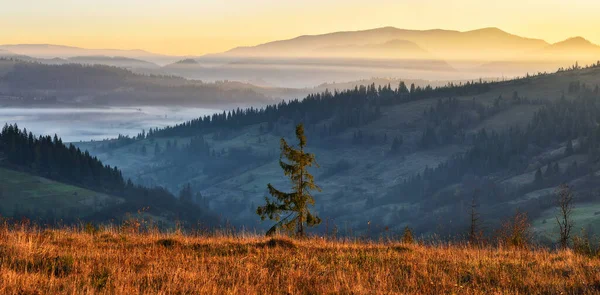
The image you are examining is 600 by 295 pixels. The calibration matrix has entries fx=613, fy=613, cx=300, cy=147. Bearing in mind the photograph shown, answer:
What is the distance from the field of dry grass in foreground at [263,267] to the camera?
12.6 metres

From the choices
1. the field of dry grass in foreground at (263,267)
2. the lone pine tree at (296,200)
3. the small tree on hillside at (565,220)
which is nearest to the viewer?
the field of dry grass in foreground at (263,267)

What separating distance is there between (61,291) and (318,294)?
16.5 feet

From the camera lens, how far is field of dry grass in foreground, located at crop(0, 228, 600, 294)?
12648 millimetres

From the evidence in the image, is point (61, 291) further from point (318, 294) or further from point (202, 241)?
point (202, 241)

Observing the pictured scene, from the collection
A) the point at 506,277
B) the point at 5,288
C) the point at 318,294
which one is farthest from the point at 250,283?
the point at 506,277

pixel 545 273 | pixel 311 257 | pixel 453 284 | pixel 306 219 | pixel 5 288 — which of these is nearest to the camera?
pixel 5 288

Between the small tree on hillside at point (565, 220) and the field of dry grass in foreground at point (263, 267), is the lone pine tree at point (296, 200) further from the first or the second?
the field of dry grass in foreground at point (263, 267)

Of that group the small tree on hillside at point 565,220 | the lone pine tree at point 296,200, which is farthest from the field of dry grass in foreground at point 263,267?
the lone pine tree at point 296,200

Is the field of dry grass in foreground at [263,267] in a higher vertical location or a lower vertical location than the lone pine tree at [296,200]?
higher

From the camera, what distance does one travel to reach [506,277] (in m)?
14.5

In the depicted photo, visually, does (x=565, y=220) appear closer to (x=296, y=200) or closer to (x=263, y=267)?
(x=263, y=267)

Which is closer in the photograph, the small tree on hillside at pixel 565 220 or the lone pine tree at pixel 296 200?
the small tree on hillside at pixel 565 220

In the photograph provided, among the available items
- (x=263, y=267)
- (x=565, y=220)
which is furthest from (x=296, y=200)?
(x=263, y=267)

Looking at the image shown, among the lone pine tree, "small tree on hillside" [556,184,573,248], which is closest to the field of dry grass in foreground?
"small tree on hillside" [556,184,573,248]
